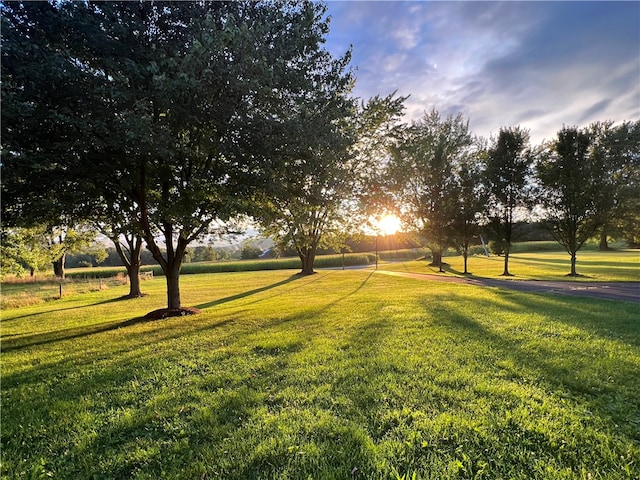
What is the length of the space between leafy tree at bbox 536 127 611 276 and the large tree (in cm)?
1800

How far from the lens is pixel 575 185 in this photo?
1839cm

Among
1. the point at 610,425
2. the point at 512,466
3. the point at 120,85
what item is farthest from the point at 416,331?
the point at 120,85

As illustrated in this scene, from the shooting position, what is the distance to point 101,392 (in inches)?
157

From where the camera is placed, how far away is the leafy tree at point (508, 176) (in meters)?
21.2

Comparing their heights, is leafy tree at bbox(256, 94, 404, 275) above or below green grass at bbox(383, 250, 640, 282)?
above

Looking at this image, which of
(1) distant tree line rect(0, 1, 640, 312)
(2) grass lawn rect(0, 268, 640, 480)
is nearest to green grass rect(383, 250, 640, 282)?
(2) grass lawn rect(0, 268, 640, 480)

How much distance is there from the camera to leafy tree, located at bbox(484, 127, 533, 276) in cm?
2117

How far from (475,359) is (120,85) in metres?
8.38

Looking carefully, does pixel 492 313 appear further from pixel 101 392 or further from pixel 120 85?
pixel 120 85

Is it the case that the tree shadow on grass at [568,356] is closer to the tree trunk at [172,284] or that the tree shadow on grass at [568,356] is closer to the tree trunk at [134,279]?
the tree trunk at [172,284]

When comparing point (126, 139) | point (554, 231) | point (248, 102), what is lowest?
point (554, 231)

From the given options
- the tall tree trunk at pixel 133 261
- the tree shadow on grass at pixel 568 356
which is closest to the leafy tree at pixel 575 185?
the tree shadow on grass at pixel 568 356

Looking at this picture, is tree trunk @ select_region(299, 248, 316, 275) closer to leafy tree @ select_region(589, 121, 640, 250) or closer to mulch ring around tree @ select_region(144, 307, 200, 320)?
mulch ring around tree @ select_region(144, 307, 200, 320)

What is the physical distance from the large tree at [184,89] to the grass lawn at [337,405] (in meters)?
4.07
